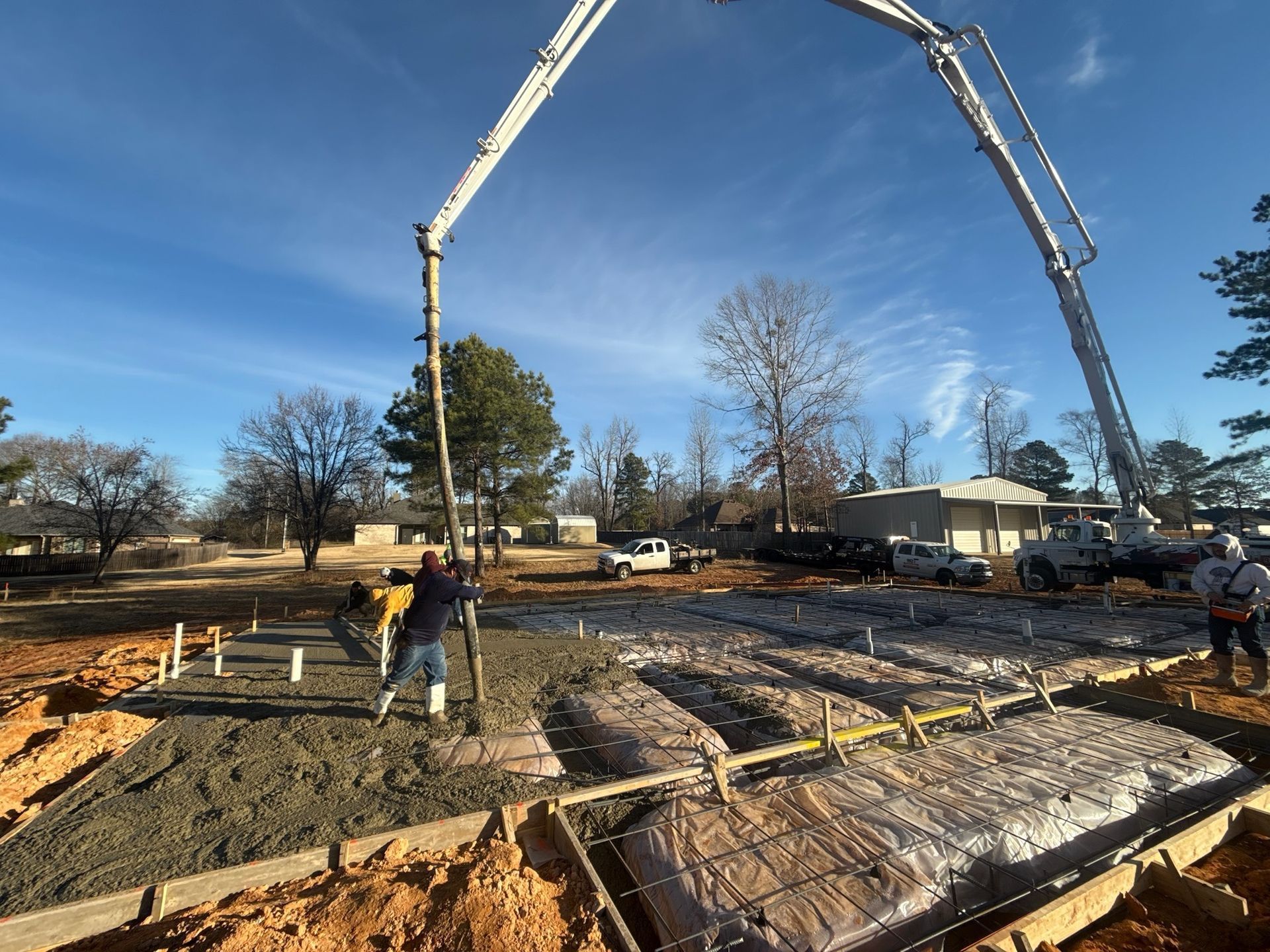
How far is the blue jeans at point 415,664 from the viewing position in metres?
4.57

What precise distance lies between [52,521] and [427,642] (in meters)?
35.8

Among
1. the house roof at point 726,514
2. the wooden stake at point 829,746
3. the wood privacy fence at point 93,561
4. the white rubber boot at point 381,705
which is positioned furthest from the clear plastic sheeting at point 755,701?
the house roof at point 726,514

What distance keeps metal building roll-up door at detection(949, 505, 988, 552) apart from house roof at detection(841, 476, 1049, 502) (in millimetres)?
821

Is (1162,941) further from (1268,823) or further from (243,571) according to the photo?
(243,571)

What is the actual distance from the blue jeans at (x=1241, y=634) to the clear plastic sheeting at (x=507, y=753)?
23.5 ft

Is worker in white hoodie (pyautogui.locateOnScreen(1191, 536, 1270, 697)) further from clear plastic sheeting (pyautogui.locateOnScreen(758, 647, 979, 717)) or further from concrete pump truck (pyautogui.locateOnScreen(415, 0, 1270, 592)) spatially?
concrete pump truck (pyautogui.locateOnScreen(415, 0, 1270, 592))

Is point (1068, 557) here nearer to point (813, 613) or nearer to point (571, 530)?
point (813, 613)

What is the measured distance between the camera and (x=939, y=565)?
19.2 metres

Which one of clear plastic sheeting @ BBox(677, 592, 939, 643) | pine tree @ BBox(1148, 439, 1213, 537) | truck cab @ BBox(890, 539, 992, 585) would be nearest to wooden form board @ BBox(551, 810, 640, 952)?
clear plastic sheeting @ BBox(677, 592, 939, 643)

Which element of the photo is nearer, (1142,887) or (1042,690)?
(1142,887)

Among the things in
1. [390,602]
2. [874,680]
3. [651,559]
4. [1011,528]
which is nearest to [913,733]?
[874,680]

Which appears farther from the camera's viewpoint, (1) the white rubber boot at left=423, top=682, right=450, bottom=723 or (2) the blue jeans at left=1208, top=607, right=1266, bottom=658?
(2) the blue jeans at left=1208, top=607, right=1266, bottom=658

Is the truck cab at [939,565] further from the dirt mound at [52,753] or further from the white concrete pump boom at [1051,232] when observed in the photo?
the dirt mound at [52,753]

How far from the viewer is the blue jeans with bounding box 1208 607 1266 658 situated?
5691 mm
